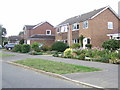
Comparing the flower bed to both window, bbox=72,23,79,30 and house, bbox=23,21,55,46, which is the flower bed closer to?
window, bbox=72,23,79,30

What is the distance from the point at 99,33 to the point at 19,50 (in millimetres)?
14030

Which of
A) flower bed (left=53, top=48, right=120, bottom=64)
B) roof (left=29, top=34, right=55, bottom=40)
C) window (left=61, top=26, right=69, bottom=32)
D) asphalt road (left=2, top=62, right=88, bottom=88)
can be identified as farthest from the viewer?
roof (left=29, top=34, right=55, bottom=40)

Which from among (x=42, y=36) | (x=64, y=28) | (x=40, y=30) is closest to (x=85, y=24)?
(x=64, y=28)

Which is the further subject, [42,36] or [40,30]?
[40,30]

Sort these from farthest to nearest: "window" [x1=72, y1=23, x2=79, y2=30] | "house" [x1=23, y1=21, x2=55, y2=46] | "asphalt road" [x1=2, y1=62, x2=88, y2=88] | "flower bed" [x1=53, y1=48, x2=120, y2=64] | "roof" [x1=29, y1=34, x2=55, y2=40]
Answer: "house" [x1=23, y1=21, x2=55, y2=46] → "roof" [x1=29, y1=34, x2=55, y2=40] → "window" [x1=72, y1=23, x2=79, y2=30] → "flower bed" [x1=53, y1=48, x2=120, y2=64] → "asphalt road" [x1=2, y1=62, x2=88, y2=88]

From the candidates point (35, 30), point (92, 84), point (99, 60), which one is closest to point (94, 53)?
point (99, 60)

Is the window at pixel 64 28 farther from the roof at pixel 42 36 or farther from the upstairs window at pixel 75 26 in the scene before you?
the roof at pixel 42 36

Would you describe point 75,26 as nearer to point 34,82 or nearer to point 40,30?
point 40,30

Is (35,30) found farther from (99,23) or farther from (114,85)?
(114,85)

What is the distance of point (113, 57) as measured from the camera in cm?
1706

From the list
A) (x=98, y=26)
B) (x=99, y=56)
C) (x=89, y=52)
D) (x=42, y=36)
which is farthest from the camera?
(x=42, y=36)

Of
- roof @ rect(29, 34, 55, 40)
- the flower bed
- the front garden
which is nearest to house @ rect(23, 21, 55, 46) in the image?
roof @ rect(29, 34, 55, 40)

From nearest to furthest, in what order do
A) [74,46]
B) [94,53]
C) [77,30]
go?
1. [94,53]
2. [74,46]
3. [77,30]

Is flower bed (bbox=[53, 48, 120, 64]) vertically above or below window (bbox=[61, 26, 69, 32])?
below
